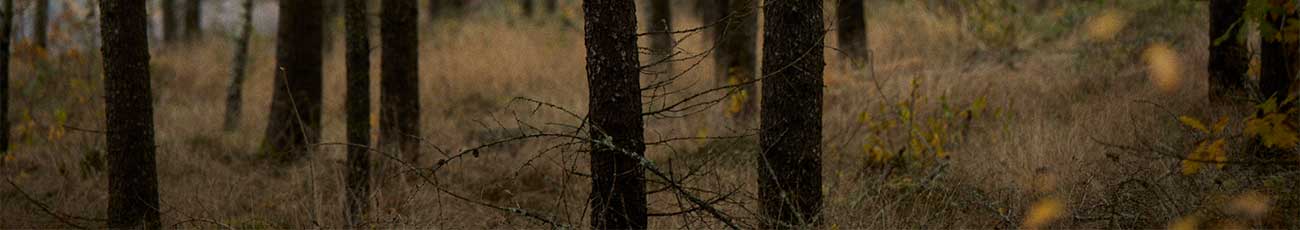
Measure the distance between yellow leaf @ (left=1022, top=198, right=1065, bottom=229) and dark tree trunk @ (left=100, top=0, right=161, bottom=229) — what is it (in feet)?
13.9

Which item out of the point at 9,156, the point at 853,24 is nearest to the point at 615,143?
the point at 9,156

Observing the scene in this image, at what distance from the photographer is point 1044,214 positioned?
4.05m

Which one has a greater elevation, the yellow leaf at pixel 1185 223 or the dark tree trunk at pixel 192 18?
the dark tree trunk at pixel 192 18

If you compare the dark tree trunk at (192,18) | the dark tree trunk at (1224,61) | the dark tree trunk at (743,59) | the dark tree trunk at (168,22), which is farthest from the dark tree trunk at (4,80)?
the dark tree trunk at (168,22)

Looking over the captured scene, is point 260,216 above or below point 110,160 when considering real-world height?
below

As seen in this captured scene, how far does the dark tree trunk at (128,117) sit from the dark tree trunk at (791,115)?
9.83 feet

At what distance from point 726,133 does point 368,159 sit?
8.28 ft

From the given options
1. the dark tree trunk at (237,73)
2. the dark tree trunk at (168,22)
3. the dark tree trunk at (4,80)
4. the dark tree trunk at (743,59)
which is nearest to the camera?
the dark tree trunk at (4,80)

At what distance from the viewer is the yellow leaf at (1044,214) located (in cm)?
406

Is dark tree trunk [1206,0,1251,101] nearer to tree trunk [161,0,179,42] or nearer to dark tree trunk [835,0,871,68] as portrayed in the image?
dark tree trunk [835,0,871,68]

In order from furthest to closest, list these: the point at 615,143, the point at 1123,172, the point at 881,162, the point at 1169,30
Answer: the point at 1169,30, the point at 881,162, the point at 1123,172, the point at 615,143

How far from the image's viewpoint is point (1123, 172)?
4.71 m

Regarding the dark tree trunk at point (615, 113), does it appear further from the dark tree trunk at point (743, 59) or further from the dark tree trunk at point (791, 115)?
the dark tree trunk at point (743, 59)

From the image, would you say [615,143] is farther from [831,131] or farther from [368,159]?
[831,131]
